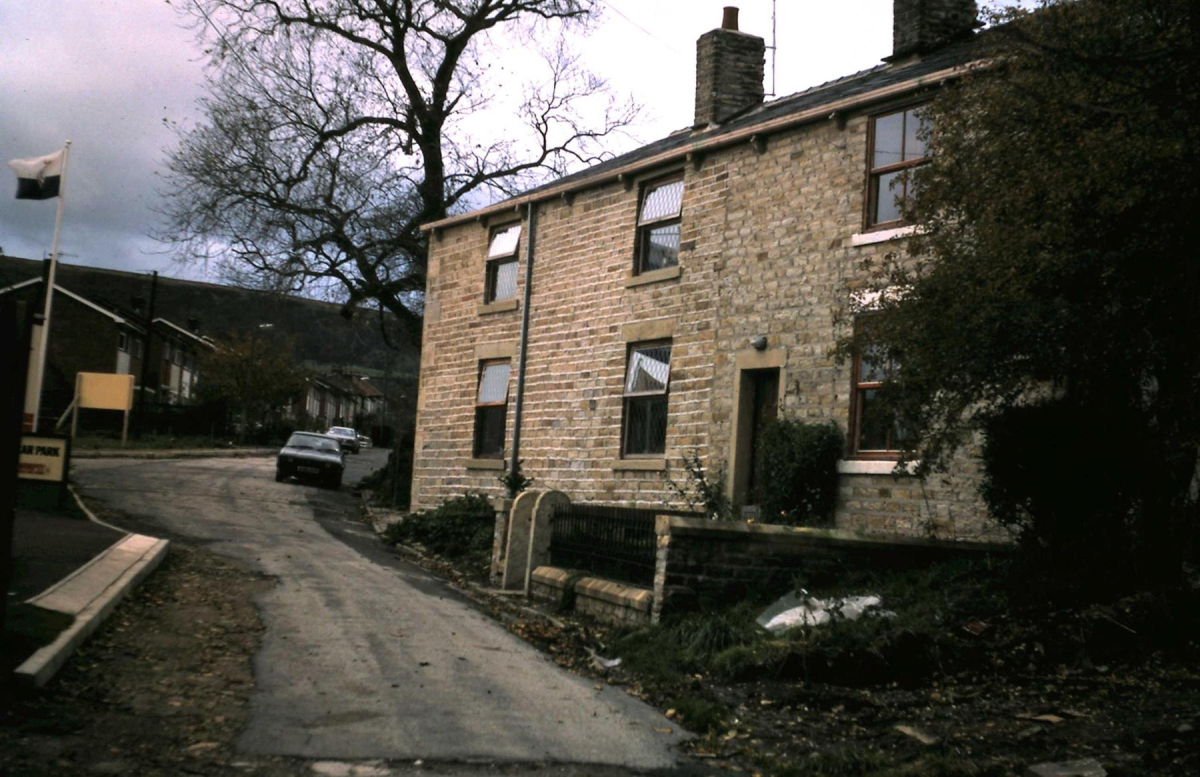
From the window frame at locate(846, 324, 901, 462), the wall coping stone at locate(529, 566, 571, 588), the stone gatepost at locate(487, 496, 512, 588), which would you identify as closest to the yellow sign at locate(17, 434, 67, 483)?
the stone gatepost at locate(487, 496, 512, 588)

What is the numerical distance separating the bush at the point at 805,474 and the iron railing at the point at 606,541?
1.94 m

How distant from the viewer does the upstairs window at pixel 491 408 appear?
71.5 ft

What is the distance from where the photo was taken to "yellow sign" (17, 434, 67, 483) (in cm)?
1591

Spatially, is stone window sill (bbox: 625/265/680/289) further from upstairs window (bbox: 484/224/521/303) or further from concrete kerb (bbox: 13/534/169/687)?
concrete kerb (bbox: 13/534/169/687)

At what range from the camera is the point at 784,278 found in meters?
15.7

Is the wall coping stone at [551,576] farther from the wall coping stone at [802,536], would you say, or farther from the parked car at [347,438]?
the parked car at [347,438]

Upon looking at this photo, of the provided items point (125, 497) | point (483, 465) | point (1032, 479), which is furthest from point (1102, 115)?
point (125, 497)

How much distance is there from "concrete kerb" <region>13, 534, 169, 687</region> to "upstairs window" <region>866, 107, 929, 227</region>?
9497 millimetres

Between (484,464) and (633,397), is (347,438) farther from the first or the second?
(633,397)

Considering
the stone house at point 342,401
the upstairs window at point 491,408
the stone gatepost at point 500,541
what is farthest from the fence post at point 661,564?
the stone house at point 342,401

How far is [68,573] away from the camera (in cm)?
1096

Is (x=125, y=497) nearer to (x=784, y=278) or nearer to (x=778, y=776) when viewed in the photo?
→ (x=784, y=278)

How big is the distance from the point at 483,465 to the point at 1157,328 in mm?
14261

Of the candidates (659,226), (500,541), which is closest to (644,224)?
(659,226)
